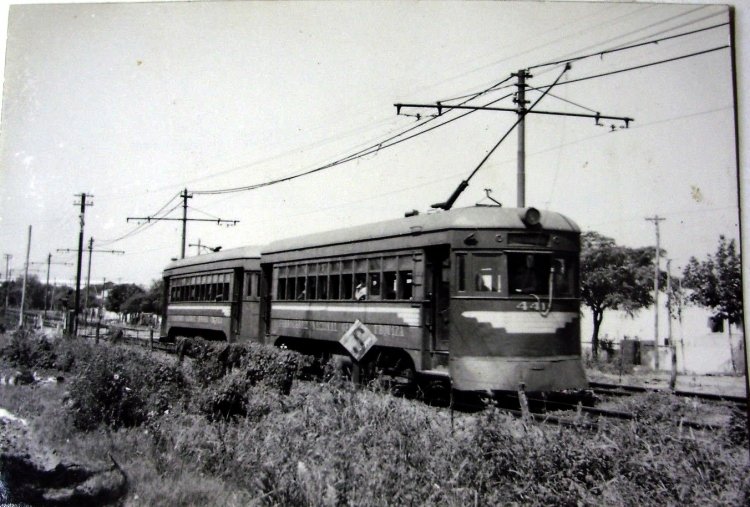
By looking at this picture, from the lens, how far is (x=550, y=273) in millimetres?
9031

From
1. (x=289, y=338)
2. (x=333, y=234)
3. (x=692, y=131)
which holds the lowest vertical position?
(x=289, y=338)

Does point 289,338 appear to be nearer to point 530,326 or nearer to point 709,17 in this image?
point 530,326

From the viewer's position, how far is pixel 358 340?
691 centimetres

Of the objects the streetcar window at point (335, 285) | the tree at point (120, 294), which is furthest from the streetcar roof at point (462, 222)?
the tree at point (120, 294)

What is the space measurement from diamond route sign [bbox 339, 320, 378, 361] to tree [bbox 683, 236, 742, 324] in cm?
397

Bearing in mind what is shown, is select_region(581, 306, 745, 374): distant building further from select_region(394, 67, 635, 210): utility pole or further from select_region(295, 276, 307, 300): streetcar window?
select_region(295, 276, 307, 300): streetcar window

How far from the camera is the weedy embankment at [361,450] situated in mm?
5160

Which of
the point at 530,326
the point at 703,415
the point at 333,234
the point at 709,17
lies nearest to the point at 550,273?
the point at 530,326

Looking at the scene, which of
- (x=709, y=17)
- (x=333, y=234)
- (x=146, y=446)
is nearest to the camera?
(x=709, y=17)

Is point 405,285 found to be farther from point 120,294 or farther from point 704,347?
point 120,294

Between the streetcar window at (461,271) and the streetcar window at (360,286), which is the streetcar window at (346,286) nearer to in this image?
the streetcar window at (360,286)

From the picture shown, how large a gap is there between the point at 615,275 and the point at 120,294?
161 feet

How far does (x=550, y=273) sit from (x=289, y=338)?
6.55 metres

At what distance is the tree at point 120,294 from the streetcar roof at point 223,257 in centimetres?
3866
